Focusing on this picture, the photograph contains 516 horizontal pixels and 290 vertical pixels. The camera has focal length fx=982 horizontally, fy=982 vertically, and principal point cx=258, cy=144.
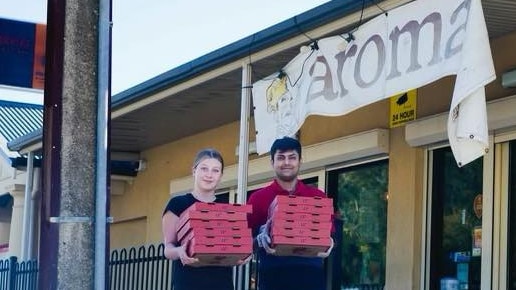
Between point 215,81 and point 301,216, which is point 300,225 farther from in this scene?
point 215,81

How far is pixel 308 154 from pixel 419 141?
1928 millimetres

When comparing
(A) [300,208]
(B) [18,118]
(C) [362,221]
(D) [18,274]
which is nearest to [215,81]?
(C) [362,221]

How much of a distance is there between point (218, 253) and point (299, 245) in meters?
0.51

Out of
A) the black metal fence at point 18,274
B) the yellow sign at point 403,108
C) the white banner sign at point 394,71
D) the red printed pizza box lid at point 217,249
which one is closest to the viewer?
the white banner sign at point 394,71

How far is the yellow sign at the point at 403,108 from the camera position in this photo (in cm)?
911

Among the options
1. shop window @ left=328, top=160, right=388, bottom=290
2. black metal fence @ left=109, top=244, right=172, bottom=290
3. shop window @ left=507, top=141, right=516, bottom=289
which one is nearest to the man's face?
shop window @ left=507, top=141, right=516, bottom=289

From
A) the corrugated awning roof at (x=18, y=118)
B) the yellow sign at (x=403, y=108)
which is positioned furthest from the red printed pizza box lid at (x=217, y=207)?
the corrugated awning roof at (x=18, y=118)

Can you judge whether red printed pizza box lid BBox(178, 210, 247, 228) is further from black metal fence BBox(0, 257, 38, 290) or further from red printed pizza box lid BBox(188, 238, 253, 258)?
black metal fence BBox(0, 257, 38, 290)

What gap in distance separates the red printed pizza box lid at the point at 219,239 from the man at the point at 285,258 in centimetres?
16

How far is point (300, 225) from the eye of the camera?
5879 millimetres

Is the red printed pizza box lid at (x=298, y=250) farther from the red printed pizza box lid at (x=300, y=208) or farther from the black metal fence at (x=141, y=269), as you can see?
the black metal fence at (x=141, y=269)

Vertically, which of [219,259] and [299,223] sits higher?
[299,223]

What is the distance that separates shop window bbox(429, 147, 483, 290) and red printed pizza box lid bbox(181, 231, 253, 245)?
129 inches

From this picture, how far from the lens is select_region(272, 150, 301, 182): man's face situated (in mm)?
5941
